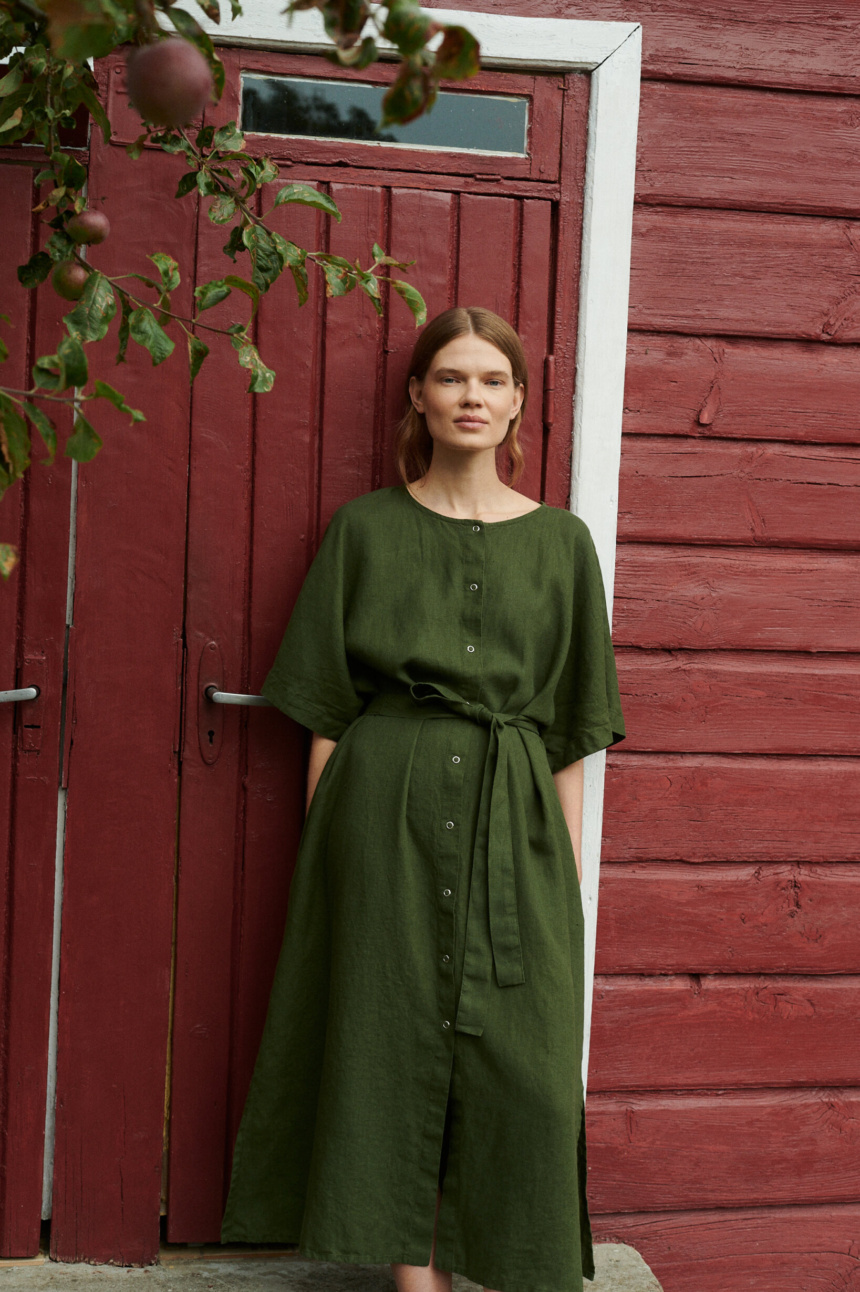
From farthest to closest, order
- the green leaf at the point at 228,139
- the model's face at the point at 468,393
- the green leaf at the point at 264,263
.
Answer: the model's face at the point at 468,393 < the green leaf at the point at 228,139 < the green leaf at the point at 264,263

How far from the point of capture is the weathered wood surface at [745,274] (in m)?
2.33

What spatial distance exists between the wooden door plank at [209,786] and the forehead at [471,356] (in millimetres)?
422

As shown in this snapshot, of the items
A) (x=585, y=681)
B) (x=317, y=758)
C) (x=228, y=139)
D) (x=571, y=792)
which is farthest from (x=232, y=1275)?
(x=228, y=139)

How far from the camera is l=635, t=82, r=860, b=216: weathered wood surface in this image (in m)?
2.32

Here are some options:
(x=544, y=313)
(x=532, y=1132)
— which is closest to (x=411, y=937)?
(x=532, y=1132)

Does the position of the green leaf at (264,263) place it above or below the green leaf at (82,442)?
above

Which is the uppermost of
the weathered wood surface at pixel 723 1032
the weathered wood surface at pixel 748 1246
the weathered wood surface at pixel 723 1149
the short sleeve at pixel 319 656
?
the short sleeve at pixel 319 656

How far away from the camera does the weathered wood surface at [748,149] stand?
2.32 meters

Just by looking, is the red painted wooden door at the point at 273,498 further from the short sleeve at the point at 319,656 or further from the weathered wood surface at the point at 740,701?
the weathered wood surface at the point at 740,701

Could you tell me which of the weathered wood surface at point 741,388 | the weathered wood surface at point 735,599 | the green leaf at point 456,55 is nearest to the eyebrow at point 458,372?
the weathered wood surface at point 741,388

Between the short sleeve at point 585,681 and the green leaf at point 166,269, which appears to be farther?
the short sleeve at point 585,681

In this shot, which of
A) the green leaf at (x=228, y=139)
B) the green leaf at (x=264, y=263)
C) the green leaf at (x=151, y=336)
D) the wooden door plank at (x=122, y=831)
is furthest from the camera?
the wooden door plank at (x=122, y=831)

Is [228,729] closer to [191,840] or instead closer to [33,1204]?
[191,840]

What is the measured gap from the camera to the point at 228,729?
2.27 meters
